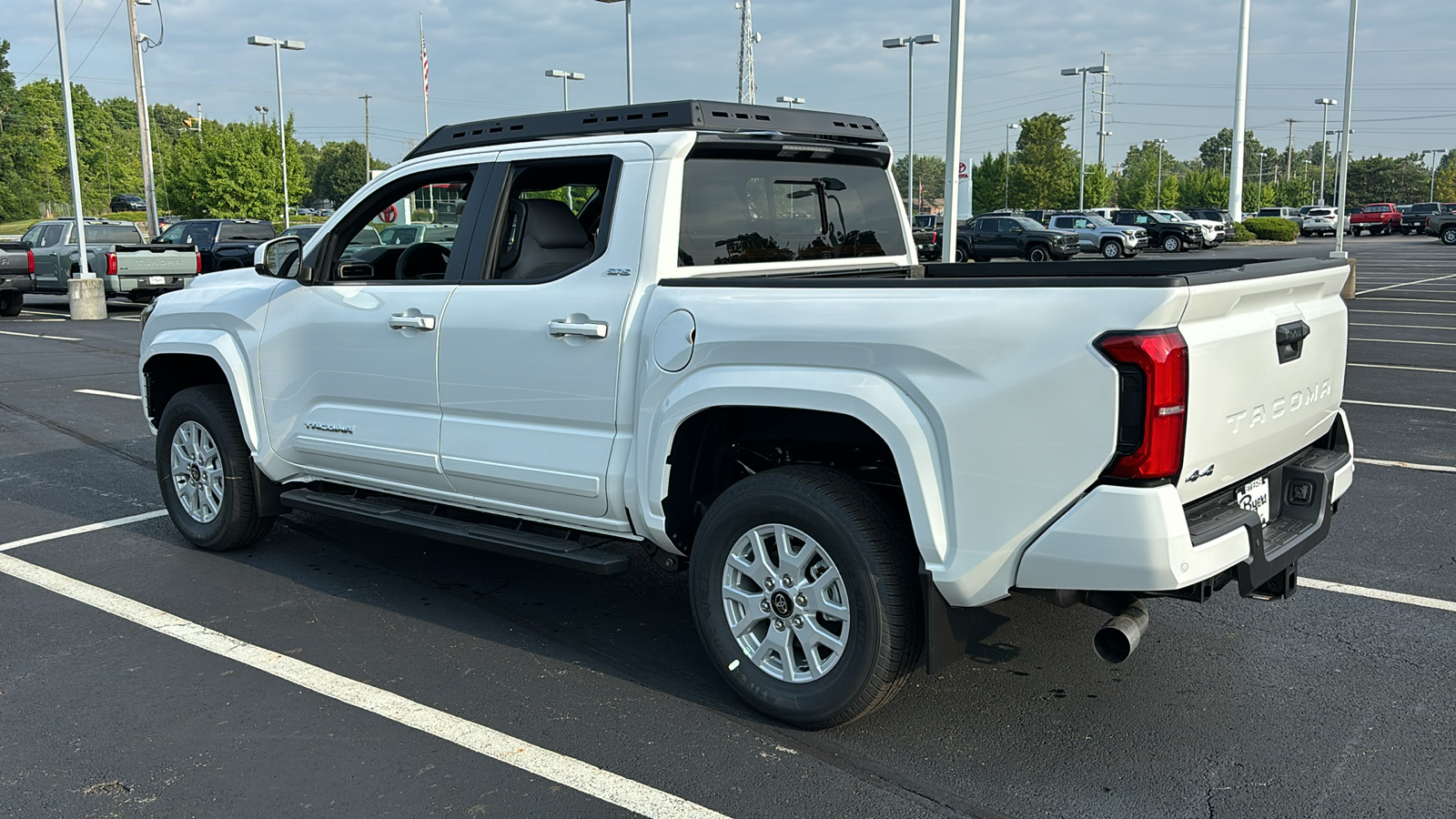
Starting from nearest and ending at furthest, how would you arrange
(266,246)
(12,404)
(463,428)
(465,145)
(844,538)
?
(844,538) → (463,428) → (465,145) → (266,246) → (12,404)

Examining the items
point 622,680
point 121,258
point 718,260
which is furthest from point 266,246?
point 121,258

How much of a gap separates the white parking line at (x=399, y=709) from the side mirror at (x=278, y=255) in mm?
1662

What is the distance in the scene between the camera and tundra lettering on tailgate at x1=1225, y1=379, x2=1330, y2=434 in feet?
11.5

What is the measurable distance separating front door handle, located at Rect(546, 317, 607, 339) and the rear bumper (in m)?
1.75

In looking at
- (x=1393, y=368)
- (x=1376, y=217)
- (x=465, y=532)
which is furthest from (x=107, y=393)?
(x=1376, y=217)

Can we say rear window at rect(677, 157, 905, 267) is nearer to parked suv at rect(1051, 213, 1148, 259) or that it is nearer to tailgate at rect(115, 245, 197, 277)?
tailgate at rect(115, 245, 197, 277)

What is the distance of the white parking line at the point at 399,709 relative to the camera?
348cm

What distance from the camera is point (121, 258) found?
→ 2175cm

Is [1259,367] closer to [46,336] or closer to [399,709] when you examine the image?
[399,709]

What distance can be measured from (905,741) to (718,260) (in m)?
1.93

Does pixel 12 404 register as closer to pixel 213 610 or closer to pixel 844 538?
pixel 213 610

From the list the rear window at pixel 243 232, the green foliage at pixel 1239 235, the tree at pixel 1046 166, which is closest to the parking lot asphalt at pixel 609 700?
the rear window at pixel 243 232

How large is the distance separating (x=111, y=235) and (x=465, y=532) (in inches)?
950

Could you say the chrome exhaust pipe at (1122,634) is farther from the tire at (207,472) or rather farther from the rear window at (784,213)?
the tire at (207,472)
